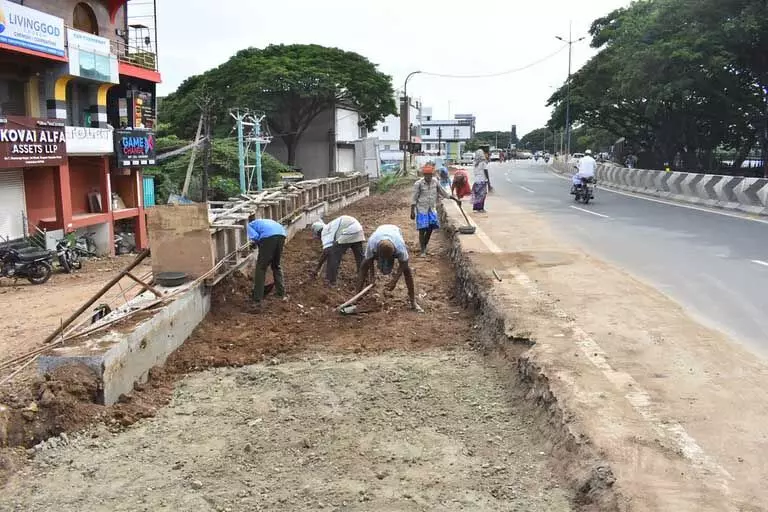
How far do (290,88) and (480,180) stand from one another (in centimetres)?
2302

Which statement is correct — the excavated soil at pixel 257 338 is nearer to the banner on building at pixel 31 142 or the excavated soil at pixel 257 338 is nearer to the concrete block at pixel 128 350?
the concrete block at pixel 128 350

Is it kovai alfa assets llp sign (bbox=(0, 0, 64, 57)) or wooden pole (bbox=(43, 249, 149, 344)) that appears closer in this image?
wooden pole (bbox=(43, 249, 149, 344))

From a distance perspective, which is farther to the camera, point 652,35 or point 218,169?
point 218,169

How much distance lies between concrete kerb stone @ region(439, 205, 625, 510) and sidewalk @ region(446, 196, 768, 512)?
0.04m

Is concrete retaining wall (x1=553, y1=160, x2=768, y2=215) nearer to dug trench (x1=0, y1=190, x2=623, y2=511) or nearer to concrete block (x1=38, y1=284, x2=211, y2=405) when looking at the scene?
dug trench (x1=0, y1=190, x2=623, y2=511)

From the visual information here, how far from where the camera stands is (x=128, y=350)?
585 cm

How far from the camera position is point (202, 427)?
16.9ft

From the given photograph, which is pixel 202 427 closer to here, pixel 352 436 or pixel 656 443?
pixel 352 436

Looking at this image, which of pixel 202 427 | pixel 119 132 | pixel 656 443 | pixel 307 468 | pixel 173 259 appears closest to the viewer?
pixel 656 443

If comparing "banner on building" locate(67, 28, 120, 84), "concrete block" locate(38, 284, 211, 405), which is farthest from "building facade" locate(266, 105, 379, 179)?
"concrete block" locate(38, 284, 211, 405)

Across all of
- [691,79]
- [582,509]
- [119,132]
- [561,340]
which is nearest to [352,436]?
[582,509]

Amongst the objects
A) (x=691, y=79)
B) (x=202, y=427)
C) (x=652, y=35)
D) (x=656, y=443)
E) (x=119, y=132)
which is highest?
(x=652, y=35)

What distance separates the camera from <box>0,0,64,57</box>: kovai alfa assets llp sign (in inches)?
691

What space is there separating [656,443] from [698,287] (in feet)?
16.7
